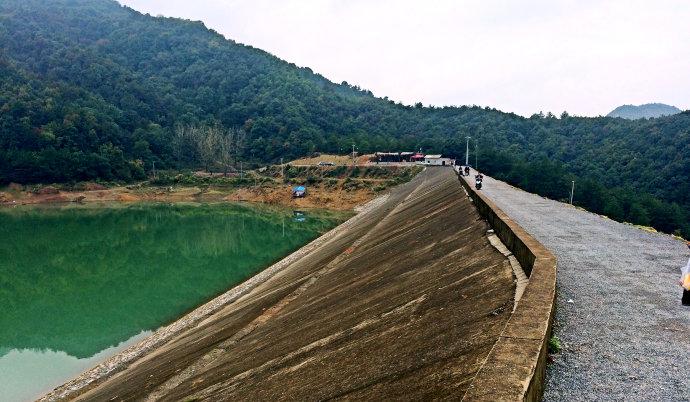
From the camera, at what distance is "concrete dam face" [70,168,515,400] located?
5109 millimetres

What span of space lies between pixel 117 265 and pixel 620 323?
34.8 m

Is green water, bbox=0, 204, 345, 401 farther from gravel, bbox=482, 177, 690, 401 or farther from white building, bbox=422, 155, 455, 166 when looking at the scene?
white building, bbox=422, 155, 455, 166

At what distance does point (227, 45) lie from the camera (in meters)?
195

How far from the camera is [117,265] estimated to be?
112ft

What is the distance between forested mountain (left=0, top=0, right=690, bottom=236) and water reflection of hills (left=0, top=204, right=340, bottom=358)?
29.5 metres

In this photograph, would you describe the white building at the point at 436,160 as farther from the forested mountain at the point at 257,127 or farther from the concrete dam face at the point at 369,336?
the concrete dam face at the point at 369,336

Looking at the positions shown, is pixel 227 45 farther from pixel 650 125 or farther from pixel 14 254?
pixel 14 254

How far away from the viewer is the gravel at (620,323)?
14.3 ft

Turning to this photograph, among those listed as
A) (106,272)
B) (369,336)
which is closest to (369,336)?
(369,336)

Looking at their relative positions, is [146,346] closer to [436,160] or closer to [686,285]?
[686,285]

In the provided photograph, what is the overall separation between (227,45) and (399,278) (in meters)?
203

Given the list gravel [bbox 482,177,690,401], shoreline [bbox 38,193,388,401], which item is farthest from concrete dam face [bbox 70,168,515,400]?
gravel [bbox 482,177,690,401]

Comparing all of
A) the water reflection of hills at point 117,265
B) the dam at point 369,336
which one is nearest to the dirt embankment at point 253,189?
the water reflection of hills at point 117,265

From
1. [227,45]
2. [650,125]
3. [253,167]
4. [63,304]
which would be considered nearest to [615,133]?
[650,125]
